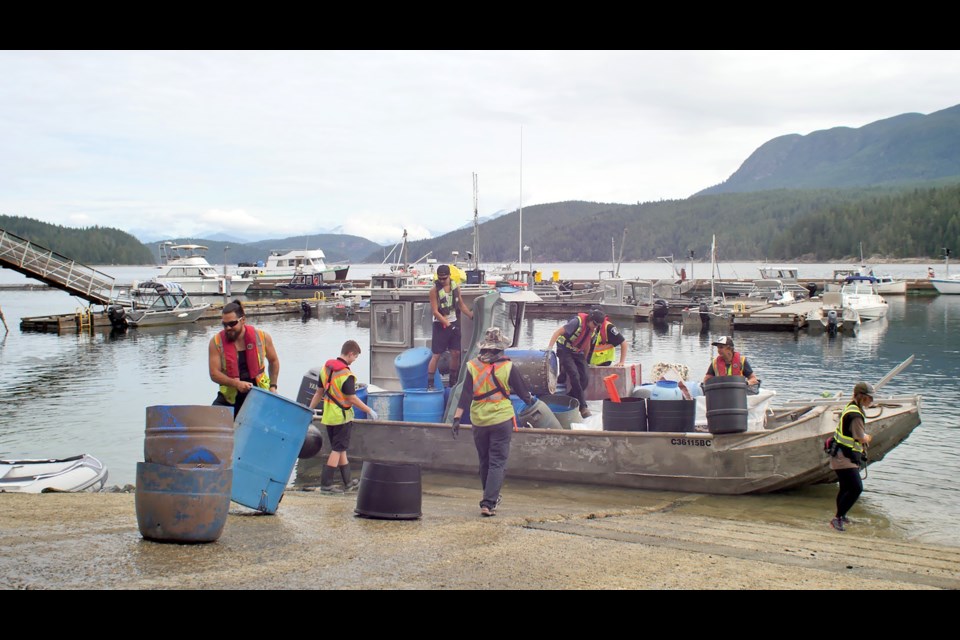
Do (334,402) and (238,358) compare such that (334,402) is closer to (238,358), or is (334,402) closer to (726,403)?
(238,358)

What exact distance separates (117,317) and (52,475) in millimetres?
39612

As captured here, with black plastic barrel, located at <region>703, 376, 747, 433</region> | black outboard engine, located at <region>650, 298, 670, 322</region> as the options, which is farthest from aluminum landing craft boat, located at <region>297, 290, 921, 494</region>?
black outboard engine, located at <region>650, 298, 670, 322</region>

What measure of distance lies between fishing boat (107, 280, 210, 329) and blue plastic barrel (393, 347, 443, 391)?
133 feet

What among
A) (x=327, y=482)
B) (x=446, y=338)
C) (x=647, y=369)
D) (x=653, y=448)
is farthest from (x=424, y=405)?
(x=647, y=369)

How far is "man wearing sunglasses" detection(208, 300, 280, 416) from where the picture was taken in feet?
28.2

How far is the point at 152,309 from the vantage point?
2074 inches

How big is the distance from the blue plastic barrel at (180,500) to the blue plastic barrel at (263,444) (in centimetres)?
146

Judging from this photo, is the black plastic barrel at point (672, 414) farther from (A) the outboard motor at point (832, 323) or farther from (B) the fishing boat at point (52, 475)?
(A) the outboard motor at point (832, 323)

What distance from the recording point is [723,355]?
11094 millimetres

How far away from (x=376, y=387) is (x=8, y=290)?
115m

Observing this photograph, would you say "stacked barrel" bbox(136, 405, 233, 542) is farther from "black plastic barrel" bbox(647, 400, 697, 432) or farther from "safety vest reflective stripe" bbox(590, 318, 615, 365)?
"safety vest reflective stripe" bbox(590, 318, 615, 365)
